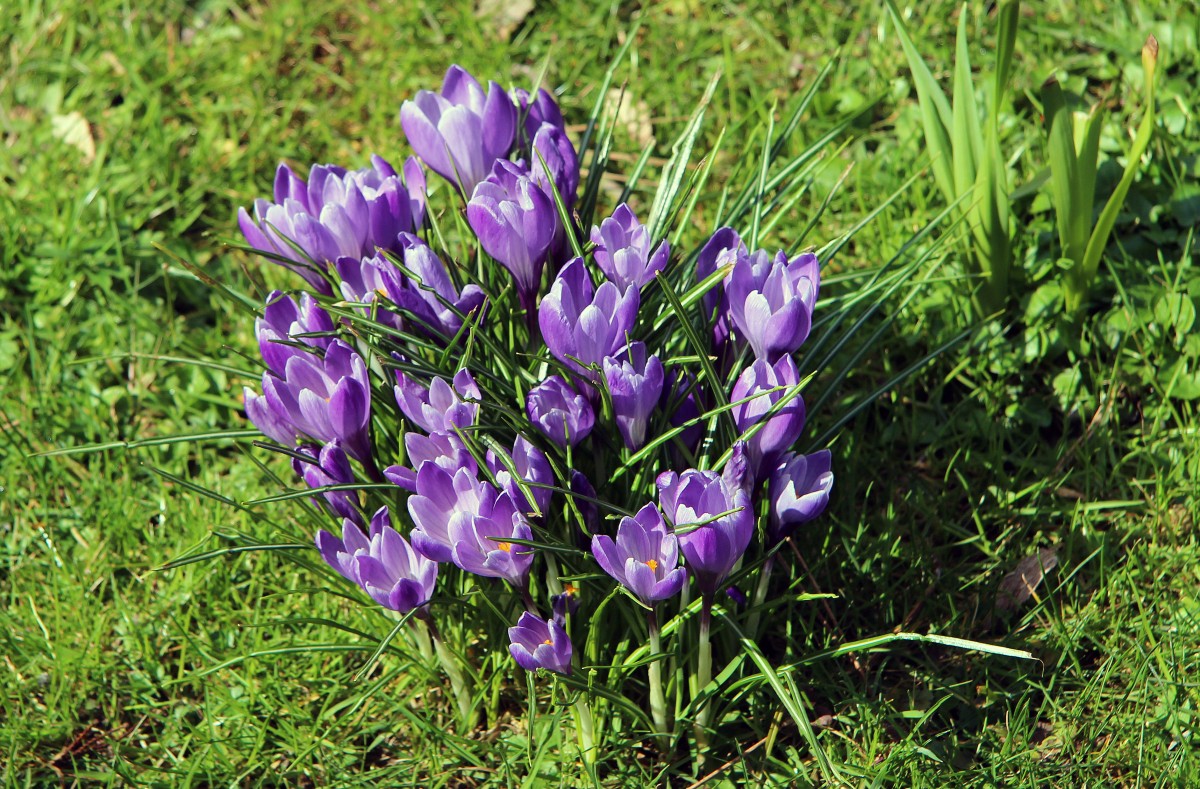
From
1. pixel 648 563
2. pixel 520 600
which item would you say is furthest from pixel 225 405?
pixel 648 563

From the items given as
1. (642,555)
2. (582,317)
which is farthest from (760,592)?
(582,317)

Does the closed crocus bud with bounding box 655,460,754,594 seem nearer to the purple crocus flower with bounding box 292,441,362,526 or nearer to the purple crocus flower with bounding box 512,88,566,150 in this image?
the purple crocus flower with bounding box 292,441,362,526

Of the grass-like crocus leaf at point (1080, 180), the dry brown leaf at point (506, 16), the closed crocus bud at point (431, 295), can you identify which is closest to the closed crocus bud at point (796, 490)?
the closed crocus bud at point (431, 295)

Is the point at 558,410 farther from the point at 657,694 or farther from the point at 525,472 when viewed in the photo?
the point at 657,694

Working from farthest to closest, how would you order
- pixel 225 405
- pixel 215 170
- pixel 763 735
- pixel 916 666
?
pixel 215 170 < pixel 225 405 < pixel 916 666 < pixel 763 735

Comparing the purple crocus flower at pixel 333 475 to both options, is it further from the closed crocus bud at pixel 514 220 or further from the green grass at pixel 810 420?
the closed crocus bud at pixel 514 220

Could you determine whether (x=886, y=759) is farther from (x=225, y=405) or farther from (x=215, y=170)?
(x=215, y=170)
